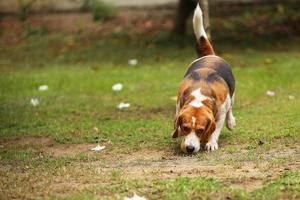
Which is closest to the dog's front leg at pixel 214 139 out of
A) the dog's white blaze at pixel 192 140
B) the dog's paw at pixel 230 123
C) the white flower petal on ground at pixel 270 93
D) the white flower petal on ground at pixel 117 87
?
the dog's white blaze at pixel 192 140

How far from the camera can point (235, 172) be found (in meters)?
6.36

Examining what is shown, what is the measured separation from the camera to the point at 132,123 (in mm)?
9375

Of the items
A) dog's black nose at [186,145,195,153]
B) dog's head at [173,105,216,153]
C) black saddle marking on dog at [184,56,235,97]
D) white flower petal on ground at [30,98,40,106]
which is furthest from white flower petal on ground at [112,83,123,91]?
dog's black nose at [186,145,195,153]

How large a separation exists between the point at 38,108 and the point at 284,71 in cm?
436

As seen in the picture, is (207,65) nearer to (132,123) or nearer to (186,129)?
(186,129)

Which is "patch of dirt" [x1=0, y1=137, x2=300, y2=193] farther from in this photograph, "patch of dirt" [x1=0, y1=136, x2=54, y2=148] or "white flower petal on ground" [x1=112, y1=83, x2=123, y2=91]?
"white flower petal on ground" [x1=112, y1=83, x2=123, y2=91]

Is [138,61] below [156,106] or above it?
below

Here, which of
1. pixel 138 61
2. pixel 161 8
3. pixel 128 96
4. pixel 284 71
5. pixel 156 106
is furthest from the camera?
pixel 161 8

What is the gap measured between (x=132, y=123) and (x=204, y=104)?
208 cm

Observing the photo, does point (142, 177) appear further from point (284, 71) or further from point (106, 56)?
point (106, 56)

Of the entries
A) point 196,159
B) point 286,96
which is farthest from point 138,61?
point 196,159

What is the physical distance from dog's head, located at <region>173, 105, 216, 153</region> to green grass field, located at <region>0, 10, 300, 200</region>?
5.5 inches

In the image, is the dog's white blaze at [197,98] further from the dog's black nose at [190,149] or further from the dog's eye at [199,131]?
the dog's black nose at [190,149]

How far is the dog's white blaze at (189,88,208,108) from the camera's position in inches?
292
